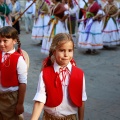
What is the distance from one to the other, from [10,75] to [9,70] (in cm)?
5

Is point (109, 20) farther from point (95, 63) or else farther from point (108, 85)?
point (108, 85)

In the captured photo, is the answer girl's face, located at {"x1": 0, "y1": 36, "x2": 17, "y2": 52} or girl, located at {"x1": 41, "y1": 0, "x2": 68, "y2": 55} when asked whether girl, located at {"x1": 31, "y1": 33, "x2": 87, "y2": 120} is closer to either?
girl's face, located at {"x1": 0, "y1": 36, "x2": 17, "y2": 52}

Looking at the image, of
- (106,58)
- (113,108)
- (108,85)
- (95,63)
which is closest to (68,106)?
(113,108)

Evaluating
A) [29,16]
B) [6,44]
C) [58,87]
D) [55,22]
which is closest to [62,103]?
[58,87]

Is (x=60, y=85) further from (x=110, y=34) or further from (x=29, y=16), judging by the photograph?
(x=29, y=16)

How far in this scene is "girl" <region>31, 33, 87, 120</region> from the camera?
7.80 feet

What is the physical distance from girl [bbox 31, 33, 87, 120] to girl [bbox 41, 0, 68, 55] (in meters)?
5.72

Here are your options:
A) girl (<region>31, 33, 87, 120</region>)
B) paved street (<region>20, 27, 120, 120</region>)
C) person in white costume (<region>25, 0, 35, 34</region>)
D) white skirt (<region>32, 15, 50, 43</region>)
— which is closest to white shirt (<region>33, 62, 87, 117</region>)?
girl (<region>31, 33, 87, 120</region>)

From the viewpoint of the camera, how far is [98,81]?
249 inches

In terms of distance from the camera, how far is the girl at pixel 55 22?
8124 millimetres

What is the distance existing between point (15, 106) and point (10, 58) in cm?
50

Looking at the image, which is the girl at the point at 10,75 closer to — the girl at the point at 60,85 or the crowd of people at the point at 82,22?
the girl at the point at 60,85

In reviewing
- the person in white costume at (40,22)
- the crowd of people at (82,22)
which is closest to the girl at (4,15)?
the crowd of people at (82,22)

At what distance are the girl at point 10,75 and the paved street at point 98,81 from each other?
1.20 m
